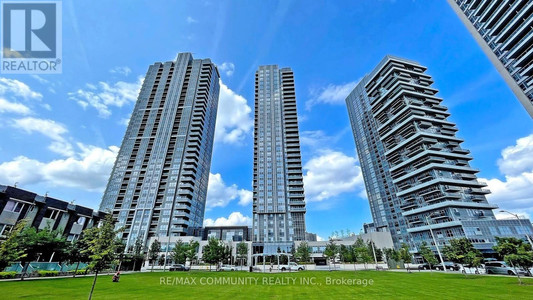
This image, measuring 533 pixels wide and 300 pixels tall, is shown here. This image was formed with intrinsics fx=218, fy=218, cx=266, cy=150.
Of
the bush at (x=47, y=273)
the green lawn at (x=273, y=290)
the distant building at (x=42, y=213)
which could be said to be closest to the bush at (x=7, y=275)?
the bush at (x=47, y=273)

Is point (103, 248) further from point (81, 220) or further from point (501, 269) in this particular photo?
point (501, 269)

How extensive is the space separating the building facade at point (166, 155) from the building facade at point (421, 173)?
8387 cm

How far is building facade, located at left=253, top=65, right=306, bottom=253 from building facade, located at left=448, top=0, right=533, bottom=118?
7094 centimetres

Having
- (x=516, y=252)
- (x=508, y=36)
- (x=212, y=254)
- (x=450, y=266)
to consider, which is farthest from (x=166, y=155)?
(x=508, y=36)

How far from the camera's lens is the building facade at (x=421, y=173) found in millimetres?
65562

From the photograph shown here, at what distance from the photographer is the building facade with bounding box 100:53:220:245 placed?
86562mm

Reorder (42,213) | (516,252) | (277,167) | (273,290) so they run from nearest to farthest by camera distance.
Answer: (273,290), (516,252), (42,213), (277,167)

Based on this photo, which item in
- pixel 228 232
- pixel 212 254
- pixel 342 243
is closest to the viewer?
pixel 212 254

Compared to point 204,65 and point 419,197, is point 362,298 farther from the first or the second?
point 204,65

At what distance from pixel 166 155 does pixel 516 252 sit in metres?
105

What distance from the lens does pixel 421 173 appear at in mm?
78000

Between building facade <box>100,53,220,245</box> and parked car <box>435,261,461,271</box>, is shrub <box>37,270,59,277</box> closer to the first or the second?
building facade <box>100,53,220,245</box>

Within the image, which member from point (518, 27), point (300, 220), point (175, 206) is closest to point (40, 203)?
point (175, 206)

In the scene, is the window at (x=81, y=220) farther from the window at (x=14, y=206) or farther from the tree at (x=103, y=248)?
the tree at (x=103, y=248)
